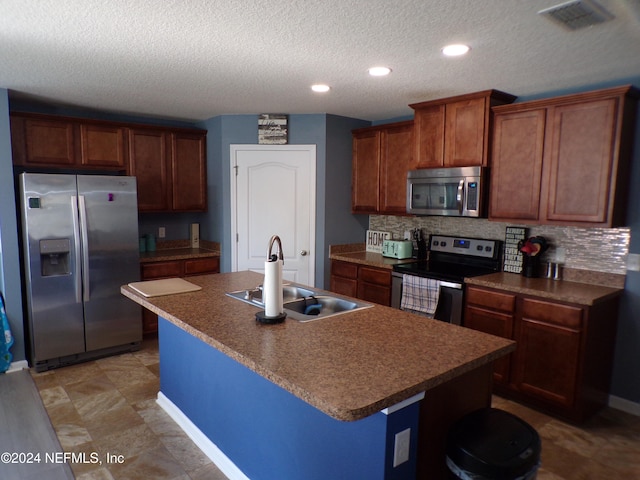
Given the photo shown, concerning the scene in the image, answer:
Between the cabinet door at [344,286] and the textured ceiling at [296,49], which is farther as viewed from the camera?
the cabinet door at [344,286]

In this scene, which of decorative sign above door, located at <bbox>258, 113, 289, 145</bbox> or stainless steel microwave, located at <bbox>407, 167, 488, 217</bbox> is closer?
stainless steel microwave, located at <bbox>407, 167, 488, 217</bbox>

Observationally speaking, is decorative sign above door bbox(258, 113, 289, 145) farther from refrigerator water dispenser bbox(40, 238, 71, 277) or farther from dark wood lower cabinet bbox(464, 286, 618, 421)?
dark wood lower cabinet bbox(464, 286, 618, 421)

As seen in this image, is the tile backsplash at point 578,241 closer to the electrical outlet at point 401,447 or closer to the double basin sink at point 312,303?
the double basin sink at point 312,303

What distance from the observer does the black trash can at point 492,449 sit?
1.40 meters

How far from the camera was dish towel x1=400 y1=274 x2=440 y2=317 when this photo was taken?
336 centimetres

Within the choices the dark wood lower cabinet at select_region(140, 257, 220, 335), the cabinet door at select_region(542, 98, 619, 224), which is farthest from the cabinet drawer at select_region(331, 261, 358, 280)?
the cabinet door at select_region(542, 98, 619, 224)

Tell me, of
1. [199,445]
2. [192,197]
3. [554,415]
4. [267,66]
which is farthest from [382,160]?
[199,445]

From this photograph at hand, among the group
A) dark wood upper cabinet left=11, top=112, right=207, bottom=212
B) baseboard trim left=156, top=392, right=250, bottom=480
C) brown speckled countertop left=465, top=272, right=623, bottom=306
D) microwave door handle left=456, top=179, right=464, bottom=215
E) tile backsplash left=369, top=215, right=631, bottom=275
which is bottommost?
baseboard trim left=156, top=392, right=250, bottom=480

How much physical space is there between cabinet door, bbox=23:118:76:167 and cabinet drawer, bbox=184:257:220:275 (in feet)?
4.77

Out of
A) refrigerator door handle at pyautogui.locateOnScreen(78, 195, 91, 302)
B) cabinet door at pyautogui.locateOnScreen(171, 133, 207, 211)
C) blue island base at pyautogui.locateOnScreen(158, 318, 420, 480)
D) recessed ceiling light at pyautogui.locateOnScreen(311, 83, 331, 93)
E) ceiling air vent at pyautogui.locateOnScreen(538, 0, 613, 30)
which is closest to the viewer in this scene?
blue island base at pyautogui.locateOnScreen(158, 318, 420, 480)

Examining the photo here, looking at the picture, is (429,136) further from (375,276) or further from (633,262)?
(633,262)

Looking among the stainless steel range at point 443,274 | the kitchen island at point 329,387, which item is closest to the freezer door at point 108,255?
the kitchen island at point 329,387

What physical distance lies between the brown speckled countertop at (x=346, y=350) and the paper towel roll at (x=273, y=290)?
0.08 metres

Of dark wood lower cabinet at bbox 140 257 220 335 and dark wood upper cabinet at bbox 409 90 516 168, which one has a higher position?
dark wood upper cabinet at bbox 409 90 516 168
